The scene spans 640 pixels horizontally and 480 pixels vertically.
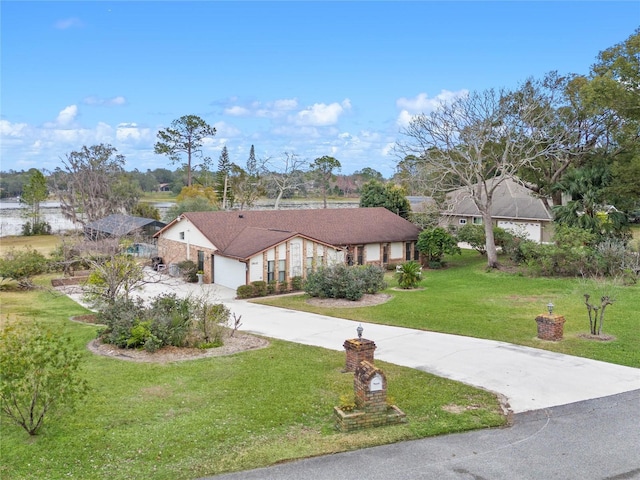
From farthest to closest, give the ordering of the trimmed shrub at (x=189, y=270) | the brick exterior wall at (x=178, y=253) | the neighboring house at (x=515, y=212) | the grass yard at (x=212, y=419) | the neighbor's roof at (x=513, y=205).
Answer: the neighbor's roof at (x=513, y=205) → the neighboring house at (x=515, y=212) → the trimmed shrub at (x=189, y=270) → the brick exterior wall at (x=178, y=253) → the grass yard at (x=212, y=419)

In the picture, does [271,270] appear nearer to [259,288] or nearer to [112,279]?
[259,288]

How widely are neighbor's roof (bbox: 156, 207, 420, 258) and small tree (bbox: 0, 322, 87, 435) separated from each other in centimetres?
1801

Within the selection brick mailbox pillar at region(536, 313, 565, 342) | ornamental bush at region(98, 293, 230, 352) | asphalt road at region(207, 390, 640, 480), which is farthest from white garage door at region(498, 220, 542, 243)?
asphalt road at region(207, 390, 640, 480)

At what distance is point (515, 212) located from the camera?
39969mm

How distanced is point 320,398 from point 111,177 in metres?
58.3

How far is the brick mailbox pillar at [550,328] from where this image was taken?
51.3 ft

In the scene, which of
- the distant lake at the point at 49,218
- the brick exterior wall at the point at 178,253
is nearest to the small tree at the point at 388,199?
the brick exterior wall at the point at 178,253

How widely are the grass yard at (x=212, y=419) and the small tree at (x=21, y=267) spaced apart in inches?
652

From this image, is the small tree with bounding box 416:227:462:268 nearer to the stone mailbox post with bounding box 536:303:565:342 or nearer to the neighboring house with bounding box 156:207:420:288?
the neighboring house with bounding box 156:207:420:288

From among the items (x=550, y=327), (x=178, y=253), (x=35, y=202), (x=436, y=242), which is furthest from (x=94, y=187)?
(x=550, y=327)

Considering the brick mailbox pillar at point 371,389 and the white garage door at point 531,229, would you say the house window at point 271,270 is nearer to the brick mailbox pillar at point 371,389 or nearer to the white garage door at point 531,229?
the brick mailbox pillar at point 371,389

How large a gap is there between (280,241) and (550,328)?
14360 mm

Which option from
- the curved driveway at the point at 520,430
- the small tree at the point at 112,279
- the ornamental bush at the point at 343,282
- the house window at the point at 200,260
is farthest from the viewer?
the house window at the point at 200,260

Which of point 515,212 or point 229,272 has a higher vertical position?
point 515,212
